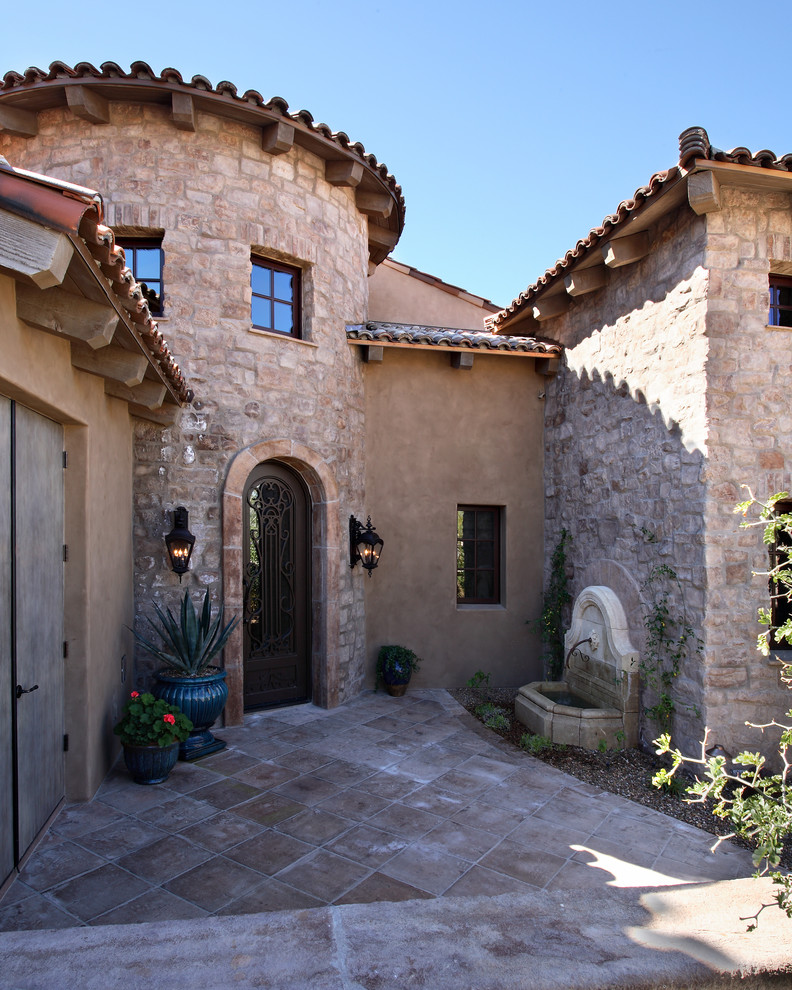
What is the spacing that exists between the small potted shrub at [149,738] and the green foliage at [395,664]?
10.3 feet

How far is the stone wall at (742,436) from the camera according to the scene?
5.23 m

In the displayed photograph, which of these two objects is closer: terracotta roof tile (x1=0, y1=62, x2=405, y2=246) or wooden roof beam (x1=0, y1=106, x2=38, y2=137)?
terracotta roof tile (x1=0, y1=62, x2=405, y2=246)

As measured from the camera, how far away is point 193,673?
18.3ft

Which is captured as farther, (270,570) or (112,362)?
(270,570)

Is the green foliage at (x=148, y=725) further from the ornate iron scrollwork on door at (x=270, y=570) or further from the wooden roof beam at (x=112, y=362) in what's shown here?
the wooden roof beam at (x=112, y=362)

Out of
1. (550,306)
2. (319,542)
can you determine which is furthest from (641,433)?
(319,542)

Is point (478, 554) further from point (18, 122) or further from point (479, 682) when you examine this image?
point (18, 122)

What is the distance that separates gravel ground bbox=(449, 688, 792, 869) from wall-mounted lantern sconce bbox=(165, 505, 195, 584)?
11.5 feet

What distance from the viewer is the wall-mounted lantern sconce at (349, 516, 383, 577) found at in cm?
748

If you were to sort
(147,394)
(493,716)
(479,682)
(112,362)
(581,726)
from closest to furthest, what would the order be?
(112,362), (147,394), (581,726), (493,716), (479,682)

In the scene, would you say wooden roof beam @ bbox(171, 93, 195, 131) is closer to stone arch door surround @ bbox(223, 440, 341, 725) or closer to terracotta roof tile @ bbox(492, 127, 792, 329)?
stone arch door surround @ bbox(223, 440, 341, 725)

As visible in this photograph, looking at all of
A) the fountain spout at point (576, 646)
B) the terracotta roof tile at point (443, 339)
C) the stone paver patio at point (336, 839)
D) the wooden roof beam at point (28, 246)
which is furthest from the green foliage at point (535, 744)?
the wooden roof beam at point (28, 246)

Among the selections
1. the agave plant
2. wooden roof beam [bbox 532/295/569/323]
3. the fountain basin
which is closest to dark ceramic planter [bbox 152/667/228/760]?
the agave plant

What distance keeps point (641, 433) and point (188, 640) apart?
468 cm
